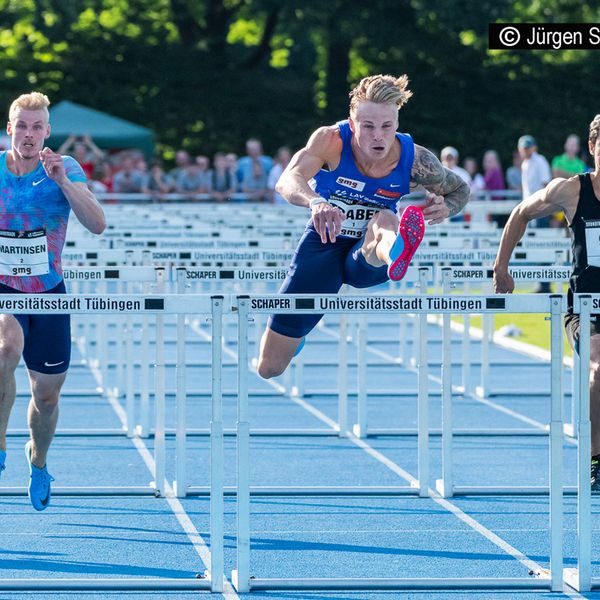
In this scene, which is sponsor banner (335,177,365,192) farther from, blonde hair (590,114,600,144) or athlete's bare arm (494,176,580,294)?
blonde hair (590,114,600,144)

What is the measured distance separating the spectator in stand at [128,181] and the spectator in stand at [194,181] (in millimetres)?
756

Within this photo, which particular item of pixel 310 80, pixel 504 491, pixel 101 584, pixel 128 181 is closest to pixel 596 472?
A: pixel 504 491

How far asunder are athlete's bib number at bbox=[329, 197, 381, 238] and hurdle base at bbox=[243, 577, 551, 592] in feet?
6.50

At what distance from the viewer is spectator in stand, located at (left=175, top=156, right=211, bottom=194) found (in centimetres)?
2747

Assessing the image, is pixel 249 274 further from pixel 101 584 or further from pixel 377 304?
pixel 101 584

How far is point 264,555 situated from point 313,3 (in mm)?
34717

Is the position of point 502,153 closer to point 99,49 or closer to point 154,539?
point 99,49

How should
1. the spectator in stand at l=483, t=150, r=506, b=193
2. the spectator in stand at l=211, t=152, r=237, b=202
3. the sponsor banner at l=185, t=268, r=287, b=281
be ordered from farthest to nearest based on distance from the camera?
the spectator in stand at l=483, t=150, r=506, b=193
the spectator in stand at l=211, t=152, r=237, b=202
the sponsor banner at l=185, t=268, r=287, b=281

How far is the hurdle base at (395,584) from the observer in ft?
20.8

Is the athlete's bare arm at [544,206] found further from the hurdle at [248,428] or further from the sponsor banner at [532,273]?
the hurdle at [248,428]

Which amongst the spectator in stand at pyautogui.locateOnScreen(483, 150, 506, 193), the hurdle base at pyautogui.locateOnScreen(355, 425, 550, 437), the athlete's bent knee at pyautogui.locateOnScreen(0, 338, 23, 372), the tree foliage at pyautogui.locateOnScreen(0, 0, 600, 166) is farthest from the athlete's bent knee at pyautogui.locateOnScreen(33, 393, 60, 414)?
the tree foliage at pyautogui.locateOnScreen(0, 0, 600, 166)

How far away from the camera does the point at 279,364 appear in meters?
8.06

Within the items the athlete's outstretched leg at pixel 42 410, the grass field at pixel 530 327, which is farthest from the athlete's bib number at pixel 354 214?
the grass field at pixel 530 327

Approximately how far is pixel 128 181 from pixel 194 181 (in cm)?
117
